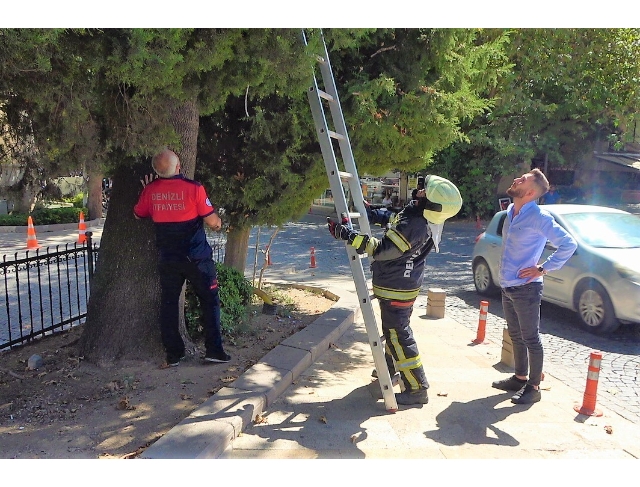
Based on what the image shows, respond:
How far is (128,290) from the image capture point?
4738 millimetres

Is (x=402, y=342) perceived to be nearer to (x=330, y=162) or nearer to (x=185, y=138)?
(x=330, y=162)

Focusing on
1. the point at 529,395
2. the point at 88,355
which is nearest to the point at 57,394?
the point at 88,355

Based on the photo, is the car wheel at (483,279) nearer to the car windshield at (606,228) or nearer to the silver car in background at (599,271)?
the silver car in background at (599,271)

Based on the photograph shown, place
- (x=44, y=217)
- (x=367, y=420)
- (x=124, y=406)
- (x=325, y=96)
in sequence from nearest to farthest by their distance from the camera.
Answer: (x=124, y=406) → (x=367, y=420) → (x=325, y=96) → (x=44, y=217)

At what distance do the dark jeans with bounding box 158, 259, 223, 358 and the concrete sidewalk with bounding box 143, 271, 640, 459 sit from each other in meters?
0.64

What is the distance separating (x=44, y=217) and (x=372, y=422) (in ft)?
56.4

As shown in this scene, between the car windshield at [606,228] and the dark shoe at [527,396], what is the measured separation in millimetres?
3406

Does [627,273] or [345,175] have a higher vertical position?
[345,175]

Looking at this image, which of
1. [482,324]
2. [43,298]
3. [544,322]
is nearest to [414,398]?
[482,324]

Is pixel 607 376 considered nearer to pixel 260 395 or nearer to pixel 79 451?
pixel 260 395

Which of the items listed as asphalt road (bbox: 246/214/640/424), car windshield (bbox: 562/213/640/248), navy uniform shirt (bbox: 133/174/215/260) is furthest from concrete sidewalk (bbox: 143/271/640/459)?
car windshield (bbox: 562/213/640/248)

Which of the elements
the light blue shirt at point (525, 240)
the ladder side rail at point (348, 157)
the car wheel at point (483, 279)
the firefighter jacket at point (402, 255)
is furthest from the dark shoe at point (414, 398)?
the car wheel at point (483, 279)

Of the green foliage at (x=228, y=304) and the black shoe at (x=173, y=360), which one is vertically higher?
the green foliage at (x=228, y=304)

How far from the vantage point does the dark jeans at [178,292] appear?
4477 mm
